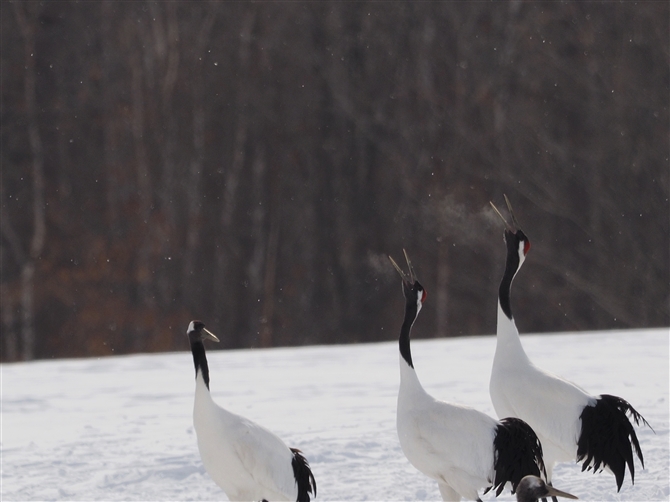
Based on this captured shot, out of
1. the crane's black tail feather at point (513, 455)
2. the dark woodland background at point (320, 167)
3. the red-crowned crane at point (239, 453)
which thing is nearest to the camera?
the crane's black tail feather at point (513, 455)

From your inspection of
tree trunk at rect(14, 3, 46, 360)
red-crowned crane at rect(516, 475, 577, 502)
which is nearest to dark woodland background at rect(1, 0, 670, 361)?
tree trunk at rect(14, 3, 46, 360)

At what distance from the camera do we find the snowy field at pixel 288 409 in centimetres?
630

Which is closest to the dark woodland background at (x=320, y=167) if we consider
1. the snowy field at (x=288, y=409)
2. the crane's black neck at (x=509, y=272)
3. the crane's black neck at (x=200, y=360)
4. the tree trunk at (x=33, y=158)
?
the tree trunk at (x=33, y=158)

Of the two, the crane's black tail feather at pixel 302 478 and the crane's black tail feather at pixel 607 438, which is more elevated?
the crane's black tail feather at pixel 607 438

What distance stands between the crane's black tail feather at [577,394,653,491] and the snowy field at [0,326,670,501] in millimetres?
318

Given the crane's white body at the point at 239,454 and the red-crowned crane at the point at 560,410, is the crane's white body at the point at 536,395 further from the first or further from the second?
the crane's white body at the point at 239,454

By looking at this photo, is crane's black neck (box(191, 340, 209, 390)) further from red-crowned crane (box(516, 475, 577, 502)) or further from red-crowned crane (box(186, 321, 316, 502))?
red-crowned crane (box(516, 475, 577, 502))

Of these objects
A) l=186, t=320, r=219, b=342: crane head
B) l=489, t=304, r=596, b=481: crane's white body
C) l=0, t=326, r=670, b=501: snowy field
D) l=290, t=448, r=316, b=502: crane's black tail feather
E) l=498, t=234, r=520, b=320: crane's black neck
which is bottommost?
l=0, t=326, r=670, b=501: snowy field

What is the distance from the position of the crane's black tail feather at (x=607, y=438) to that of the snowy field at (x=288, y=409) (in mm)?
318

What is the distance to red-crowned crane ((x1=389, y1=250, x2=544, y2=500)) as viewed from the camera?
16.6 feet

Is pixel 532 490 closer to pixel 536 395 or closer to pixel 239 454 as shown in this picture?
pixel 536 395

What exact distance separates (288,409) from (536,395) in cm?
337

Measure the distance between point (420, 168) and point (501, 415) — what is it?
652 inches

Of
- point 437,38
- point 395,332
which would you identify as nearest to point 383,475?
point 395,332
